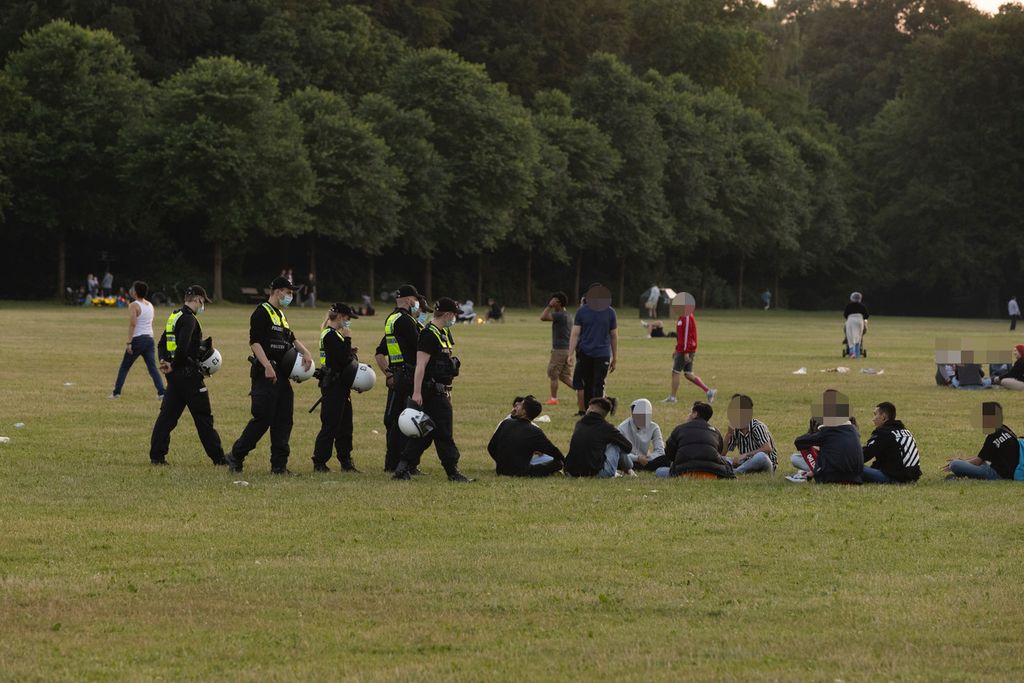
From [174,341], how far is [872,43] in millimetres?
111502

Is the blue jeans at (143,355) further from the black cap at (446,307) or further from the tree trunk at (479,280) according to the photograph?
the tree trunk at (479,280)

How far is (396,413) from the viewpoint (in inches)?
633

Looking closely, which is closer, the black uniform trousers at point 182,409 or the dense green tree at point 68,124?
the black uniform trousers at point 182,409

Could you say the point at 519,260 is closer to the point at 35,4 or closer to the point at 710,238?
the point at 710,238

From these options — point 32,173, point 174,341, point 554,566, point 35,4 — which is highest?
point 35,4

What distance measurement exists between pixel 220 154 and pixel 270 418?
55598 mm

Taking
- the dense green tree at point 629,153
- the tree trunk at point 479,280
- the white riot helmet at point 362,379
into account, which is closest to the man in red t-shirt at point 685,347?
the white riot helmet at point 362,379

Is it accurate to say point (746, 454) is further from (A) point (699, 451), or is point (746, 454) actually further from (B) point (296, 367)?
(B) point (296, 367)

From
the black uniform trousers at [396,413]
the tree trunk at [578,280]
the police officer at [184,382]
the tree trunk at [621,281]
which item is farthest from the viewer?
the tree trunk at [621,281]

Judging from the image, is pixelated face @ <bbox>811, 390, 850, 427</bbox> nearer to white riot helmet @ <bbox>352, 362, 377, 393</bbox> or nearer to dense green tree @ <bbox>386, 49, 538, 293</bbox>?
white riot helmet @ <bbox>352, 362, 377, 393</bbox>

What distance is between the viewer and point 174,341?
16.6m

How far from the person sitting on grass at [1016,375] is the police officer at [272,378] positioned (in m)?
16.4

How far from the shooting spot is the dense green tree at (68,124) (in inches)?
2763

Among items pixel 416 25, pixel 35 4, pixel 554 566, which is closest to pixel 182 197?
pixel 35 4
